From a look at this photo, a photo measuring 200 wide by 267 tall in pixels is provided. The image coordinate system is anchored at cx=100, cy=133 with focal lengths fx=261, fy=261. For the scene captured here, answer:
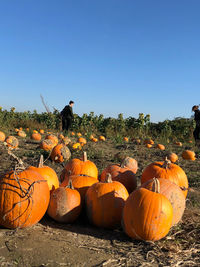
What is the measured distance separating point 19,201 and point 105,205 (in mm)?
968

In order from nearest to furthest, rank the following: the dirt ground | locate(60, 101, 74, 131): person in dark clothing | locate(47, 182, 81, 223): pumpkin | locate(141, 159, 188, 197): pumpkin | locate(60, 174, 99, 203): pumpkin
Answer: the dirt ground, locate(47, 182, 81, 223): pumpkin, locate(60, 174, 99, 203): pumpkin, locate(141, 159, 188, 197): pumpkin, locate(60, 101, 74, 131): person in dark clothing

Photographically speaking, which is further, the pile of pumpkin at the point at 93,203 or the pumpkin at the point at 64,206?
the pumpkin at the point at 64,206

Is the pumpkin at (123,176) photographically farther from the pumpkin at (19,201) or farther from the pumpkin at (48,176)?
the pumpkin at (19,201)

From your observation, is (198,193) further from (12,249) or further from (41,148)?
(41,148)

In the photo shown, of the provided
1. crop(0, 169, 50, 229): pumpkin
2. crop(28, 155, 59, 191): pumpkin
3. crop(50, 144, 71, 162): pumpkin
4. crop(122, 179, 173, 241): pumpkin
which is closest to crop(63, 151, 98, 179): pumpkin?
crop(28, 155, 59, 191): pumpkin

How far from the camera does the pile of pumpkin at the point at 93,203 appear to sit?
8.79 ft

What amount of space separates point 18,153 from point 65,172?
3969 mm

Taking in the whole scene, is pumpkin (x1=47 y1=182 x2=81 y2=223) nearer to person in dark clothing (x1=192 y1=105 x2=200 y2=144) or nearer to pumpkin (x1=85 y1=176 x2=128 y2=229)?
pumpkin (x1=85 y1=176 x2=128 y2=229)

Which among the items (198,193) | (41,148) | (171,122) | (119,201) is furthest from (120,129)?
(119,201)

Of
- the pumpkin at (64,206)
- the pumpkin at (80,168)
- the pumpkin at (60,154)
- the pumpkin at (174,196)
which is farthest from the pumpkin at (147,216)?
the pumpkin at (60,154)

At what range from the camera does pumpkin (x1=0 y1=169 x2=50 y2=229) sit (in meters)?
2.77

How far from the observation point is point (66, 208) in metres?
3.02

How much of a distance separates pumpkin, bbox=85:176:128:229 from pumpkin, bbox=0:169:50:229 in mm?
590

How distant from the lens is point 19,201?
278 centimetres
